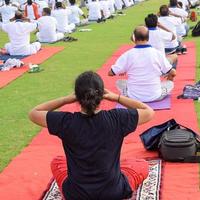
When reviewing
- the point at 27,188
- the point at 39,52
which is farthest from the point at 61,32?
the point at 27,188

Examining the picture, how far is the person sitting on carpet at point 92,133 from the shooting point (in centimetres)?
348

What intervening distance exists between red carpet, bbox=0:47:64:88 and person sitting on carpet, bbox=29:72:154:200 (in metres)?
5.80

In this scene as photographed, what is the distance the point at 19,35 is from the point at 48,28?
2.32 metres

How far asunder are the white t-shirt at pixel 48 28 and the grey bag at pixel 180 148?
34.5 feet

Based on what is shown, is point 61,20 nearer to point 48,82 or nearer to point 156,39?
point 48,82

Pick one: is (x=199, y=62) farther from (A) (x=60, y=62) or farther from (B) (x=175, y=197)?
(B) (x=175, y=197)

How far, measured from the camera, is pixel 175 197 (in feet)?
14.0

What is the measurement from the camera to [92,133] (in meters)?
3.53

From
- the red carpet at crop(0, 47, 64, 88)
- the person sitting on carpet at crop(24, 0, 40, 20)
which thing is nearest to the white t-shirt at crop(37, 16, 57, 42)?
the red carpet at crop(0, 47, 64, 88)

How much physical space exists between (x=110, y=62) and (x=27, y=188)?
6.39 metres

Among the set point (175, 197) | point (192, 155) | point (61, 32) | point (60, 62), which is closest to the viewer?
point (175, 197)

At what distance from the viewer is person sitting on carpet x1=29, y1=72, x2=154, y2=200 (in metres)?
3.48

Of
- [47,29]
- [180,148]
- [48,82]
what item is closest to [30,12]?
[47,29]

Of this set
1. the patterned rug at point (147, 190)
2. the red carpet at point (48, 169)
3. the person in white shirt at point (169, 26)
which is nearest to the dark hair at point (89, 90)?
the red carpet at point (48, 169)
